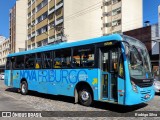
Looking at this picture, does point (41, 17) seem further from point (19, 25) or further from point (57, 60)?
point (57, 60)

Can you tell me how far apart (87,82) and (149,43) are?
21.3 meters

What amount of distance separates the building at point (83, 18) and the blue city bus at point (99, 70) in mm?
30009

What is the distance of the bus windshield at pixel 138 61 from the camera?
8805mm

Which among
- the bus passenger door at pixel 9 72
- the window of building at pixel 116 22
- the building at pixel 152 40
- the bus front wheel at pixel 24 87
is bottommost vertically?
the bus front wheel at pixel 24 87

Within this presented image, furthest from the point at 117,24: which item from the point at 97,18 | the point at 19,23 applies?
the point at 19,23

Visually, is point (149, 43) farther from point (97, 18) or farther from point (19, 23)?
point (19, 23)

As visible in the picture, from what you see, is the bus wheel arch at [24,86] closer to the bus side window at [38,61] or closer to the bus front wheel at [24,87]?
the bus front wheel at [24,87]

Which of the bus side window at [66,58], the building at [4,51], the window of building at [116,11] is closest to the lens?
the bus side window at [66,58]

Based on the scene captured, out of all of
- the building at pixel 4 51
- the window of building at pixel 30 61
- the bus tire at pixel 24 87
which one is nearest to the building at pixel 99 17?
A: the bus tire at pixel 24 87

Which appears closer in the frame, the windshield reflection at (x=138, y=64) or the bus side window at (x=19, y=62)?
the windshield reflection at (x=138, y=64)

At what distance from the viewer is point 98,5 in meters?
51.9

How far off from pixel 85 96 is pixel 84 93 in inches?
5.6

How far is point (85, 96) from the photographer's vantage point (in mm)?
10398

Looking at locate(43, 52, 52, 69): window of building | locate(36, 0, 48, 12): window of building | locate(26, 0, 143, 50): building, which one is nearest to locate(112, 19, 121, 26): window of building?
locate(26, 0, 143, 50): building
